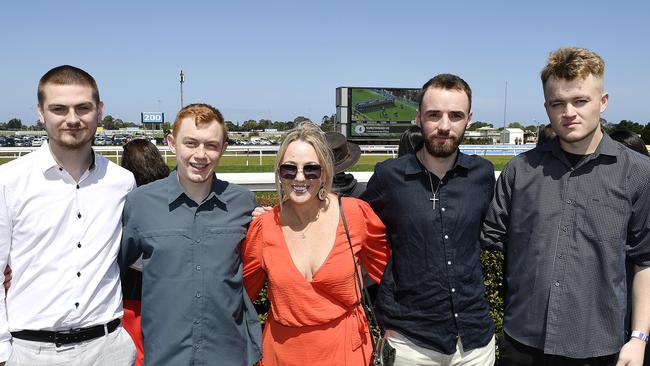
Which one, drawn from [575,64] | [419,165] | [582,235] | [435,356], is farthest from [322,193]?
[575,64]

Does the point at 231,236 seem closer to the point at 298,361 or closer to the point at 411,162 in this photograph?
the point at 298,361

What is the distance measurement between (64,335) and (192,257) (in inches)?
29.9

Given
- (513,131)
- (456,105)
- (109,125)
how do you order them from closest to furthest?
(456,105) < (513,131) < (109,125)

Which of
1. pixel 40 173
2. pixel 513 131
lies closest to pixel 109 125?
pixel 513 131

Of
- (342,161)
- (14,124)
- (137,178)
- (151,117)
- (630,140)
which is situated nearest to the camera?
(137,178)

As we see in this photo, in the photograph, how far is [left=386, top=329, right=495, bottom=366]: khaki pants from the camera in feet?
9.52

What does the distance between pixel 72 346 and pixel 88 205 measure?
730 millimetres

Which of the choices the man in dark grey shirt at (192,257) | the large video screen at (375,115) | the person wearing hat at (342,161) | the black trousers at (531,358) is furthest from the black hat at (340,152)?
the large video screen at (375,115)

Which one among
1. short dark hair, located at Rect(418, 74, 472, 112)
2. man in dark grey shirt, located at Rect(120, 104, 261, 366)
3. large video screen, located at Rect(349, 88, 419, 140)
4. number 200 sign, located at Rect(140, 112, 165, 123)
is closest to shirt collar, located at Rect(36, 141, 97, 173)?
man in dark grey shirt, located at Rect(120, 104, 261, 366)

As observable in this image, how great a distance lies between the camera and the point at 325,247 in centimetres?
290

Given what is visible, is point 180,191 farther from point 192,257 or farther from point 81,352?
point 81,352

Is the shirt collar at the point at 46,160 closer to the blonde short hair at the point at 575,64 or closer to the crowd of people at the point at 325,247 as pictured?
the crowd of people at the point at 325,247

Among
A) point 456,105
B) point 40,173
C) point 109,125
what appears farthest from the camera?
point 109,125

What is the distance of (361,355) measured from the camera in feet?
9.43
